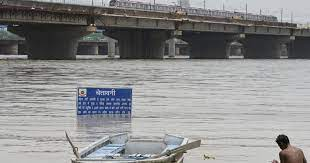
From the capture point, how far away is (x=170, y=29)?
468 ft

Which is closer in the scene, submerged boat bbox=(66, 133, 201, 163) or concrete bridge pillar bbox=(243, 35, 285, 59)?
submerged boat bbox=(66, 133, 201, 163)

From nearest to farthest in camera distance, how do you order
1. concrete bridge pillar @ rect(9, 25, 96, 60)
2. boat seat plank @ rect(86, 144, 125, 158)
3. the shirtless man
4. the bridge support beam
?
the shirtless man < boat seat plank @ rect(86, 144, 125, 158) < concrete bridge pillar @ rect(9, 25, 96, 60) < the bridge support beam

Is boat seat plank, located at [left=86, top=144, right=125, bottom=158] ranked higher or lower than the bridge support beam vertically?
higher

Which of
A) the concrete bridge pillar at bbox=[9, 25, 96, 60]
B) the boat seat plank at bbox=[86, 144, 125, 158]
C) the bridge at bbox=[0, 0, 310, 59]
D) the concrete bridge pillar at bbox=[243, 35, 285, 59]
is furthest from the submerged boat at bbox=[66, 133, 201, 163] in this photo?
the concrete bridge pillar at bbox=[243, 35, 285, 59]

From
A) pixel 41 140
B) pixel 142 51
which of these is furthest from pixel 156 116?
pixel 142 51

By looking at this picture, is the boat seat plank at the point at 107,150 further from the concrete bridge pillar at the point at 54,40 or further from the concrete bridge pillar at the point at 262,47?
the concrete bridge pillar at the point at 262,47

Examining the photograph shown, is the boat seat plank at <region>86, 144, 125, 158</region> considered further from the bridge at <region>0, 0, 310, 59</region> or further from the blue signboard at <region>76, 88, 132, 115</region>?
the bridge at <region>0, 0, 310, 59</region>

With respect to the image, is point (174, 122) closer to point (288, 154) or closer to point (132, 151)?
point (132, 151)

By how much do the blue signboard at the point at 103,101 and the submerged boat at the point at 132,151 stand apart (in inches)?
398

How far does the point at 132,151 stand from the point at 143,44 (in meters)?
132

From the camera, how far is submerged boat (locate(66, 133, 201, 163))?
15.1m

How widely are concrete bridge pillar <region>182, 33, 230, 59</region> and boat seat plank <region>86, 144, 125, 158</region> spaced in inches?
6009

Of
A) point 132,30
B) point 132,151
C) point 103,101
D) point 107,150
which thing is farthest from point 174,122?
point 132,30

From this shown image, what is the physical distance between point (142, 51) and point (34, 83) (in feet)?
309
